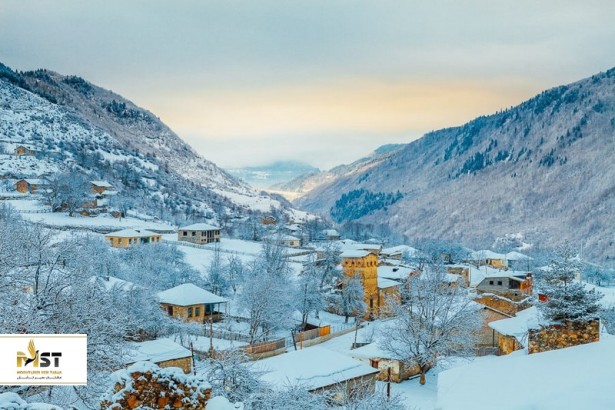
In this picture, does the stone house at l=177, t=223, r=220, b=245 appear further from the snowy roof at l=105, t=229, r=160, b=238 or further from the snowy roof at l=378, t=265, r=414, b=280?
the snowy roof at l=378, t=265, r=414, b=280

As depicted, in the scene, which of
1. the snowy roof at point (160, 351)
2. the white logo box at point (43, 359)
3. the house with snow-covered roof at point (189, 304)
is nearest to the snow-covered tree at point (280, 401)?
the white logo box at point (43, 359)

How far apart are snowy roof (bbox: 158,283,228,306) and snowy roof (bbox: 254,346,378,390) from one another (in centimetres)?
1624

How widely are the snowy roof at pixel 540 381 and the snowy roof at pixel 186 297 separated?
26645 millimetres

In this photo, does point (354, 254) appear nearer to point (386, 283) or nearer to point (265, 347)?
point (386, 283)

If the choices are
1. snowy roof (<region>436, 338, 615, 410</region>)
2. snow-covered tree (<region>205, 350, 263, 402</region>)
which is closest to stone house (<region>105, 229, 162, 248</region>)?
snow-covered tree (<region>205, 350, 263, 402</region>)

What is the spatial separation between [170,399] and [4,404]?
2.20m

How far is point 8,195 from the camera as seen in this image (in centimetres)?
7956

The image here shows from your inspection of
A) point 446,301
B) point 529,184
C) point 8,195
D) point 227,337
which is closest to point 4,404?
point 446,301

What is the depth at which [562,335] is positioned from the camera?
1492 centimetres

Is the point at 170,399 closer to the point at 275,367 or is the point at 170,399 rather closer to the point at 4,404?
the point at 4,404

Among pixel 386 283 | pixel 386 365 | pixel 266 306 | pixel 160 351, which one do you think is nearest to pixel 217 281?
pixel 266 306

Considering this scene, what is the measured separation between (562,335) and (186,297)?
97.0ft

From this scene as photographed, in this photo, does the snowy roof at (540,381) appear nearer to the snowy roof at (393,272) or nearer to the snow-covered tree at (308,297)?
the snow-covered tree at (308,297)

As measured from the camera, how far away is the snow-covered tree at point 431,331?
2878 cm
